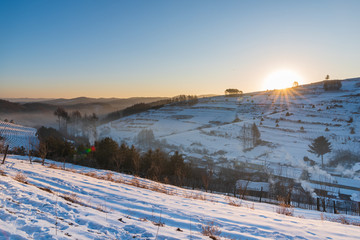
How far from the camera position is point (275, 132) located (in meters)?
56.5

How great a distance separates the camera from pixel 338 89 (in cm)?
9525

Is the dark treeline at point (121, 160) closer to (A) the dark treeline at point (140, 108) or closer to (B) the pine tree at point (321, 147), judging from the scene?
(B) the pine tree at point (321, 147)

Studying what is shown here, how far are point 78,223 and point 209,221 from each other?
10.8 feet

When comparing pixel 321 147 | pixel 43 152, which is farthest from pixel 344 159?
pixel 43 152

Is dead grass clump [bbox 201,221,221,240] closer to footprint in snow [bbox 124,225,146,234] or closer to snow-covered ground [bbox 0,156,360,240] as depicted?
snow-covered ground [bbox 0,156,360,240]

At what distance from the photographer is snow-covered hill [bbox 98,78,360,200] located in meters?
40.1

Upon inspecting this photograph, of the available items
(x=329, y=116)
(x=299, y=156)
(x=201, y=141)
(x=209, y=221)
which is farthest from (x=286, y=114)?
(x=209, y=221)

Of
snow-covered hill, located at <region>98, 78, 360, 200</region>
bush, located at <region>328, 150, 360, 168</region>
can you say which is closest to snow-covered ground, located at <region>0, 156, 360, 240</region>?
snow-covered hill, located at <region>98, 78, 360, 200</region>

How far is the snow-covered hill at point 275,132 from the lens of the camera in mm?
40056

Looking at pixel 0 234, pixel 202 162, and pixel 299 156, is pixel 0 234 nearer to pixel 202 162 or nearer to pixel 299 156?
pixel 202 162

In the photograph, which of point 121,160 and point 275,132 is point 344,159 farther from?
point 121,160

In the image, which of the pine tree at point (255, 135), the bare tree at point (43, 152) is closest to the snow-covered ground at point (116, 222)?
the bare tree at point (43, 152)

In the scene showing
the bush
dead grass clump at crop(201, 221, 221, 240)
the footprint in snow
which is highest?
the footprint in snow

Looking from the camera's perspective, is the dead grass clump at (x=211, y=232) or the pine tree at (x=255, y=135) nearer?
the dead grass clump at (x=211, y=232)
